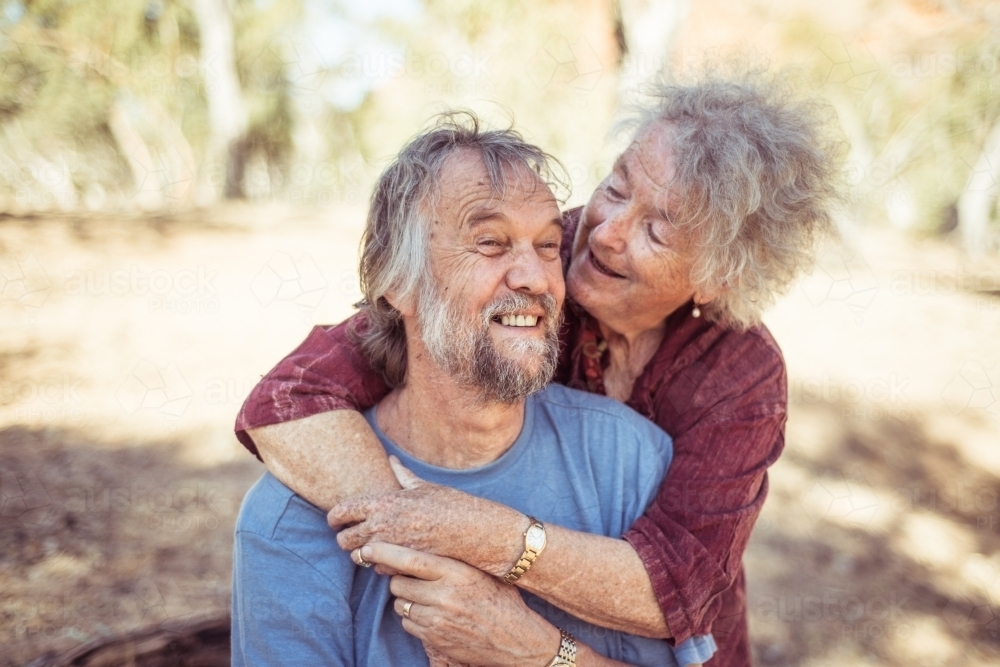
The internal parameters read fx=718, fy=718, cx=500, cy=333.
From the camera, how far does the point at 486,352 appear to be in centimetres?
196

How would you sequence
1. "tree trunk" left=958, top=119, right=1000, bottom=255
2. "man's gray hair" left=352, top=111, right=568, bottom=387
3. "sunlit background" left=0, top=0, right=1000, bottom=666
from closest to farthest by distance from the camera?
1. "man's gray hair" left=352, top=111, right=568, bottom=387
2. "sunlit background" left=0, top=0, right=1000, bottom=666
3. "tree trunk" left=958, top=119, right=1000, bottom=255

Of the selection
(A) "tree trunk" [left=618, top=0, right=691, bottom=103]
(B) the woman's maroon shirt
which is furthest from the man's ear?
(A) "tree trunk" [left=618, top=0, right=691, bottom=103]

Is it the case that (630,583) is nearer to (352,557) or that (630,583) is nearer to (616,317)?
(352,557)

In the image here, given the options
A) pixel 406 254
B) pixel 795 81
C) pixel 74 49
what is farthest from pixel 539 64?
pixel 406 254

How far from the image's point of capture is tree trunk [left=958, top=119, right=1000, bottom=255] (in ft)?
42.8

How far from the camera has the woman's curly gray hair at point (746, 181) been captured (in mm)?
2256

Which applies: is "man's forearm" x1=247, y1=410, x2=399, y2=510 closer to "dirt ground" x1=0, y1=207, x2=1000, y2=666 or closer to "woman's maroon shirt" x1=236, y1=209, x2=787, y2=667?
"woman's maroon shirt" x1=236, y1=209, x2=787, y2=667

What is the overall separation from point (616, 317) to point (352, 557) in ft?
3.86

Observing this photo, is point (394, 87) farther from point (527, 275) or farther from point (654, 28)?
point (527, 275)

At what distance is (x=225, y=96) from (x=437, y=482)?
11564 millimetres

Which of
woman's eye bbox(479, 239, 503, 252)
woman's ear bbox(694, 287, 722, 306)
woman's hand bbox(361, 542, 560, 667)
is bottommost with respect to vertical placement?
woman's hand bbox(361, 542, 560, 667)

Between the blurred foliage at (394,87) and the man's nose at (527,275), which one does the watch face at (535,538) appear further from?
the blurred foliage at (394,87)

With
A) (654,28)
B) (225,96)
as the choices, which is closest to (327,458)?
(654,28)

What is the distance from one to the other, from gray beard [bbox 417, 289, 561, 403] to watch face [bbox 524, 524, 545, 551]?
1.22ft
